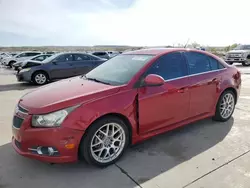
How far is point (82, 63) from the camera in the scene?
11.2 meters

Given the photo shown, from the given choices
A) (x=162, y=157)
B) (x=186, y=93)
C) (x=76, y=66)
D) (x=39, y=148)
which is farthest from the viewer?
(x=76, y=66)

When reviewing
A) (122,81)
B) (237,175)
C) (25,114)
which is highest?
(122,81)

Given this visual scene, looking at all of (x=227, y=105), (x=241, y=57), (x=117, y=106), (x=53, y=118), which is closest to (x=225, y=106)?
(x=227, y=105)

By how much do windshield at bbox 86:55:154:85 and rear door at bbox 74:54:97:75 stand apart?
7.04m

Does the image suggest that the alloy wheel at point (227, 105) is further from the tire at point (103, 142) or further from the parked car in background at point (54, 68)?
the parked car in background at point (54, 68)

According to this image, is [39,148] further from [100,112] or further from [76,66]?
[76,66]

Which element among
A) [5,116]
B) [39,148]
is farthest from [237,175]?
[5,116]

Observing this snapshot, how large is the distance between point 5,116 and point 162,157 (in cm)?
377

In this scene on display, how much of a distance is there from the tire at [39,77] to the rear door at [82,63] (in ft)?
4.47

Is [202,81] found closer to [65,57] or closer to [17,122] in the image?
[17,122]

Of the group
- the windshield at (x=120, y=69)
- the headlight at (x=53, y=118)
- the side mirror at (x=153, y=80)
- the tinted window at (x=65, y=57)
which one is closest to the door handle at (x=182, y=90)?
the side mirror at (x=153, y=80)

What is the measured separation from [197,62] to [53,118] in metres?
2.64

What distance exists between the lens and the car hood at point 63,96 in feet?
9.25

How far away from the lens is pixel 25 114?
2895mm
